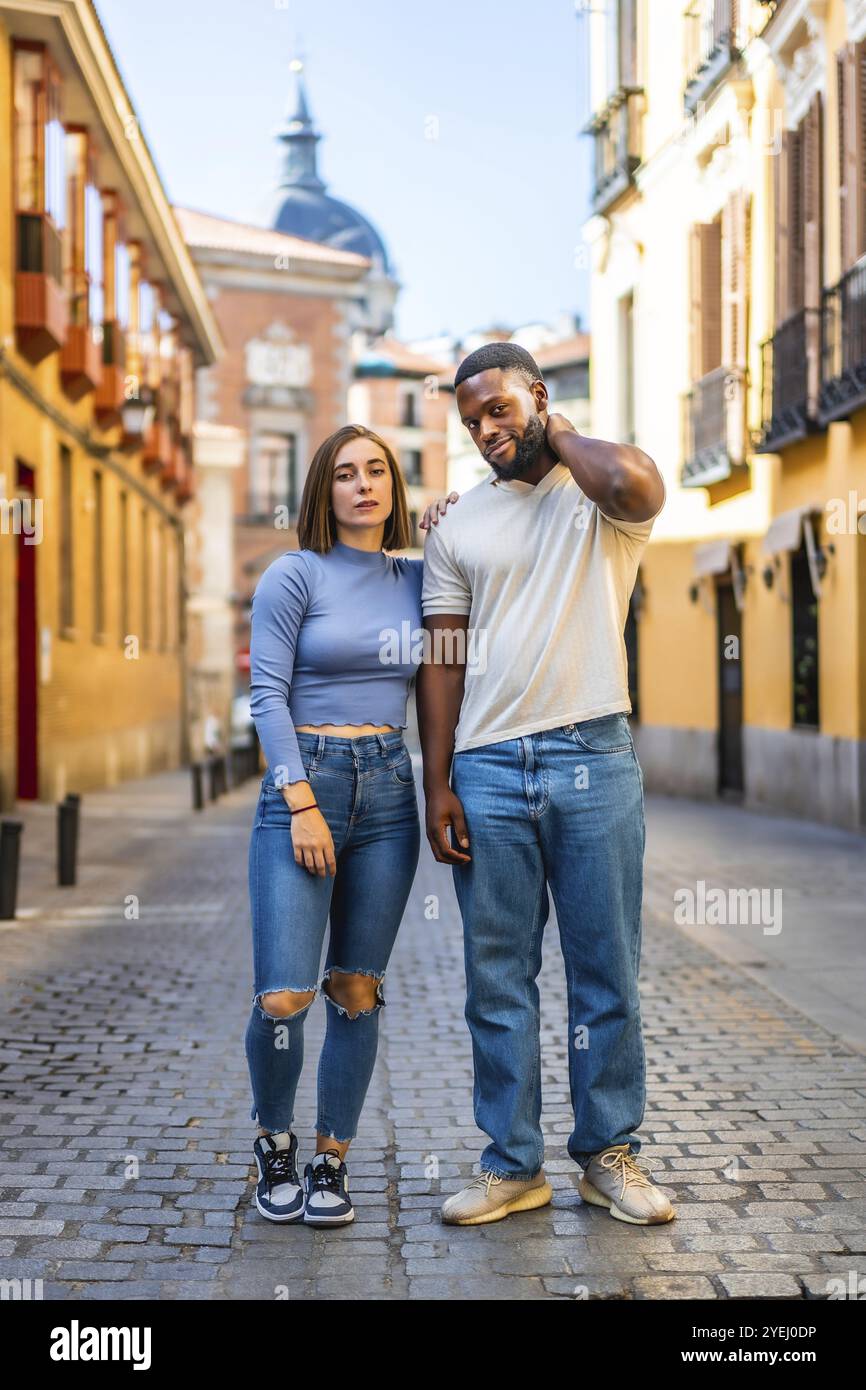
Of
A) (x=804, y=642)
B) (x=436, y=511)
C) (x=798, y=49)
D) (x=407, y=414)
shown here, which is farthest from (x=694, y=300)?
(x=407, y=414)

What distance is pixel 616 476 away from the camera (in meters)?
3.71

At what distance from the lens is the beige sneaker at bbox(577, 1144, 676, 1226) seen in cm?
397

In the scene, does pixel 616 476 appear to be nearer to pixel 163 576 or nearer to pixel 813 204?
pixel 813 204

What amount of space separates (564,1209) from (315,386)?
2078 inches

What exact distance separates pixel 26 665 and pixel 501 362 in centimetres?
1587

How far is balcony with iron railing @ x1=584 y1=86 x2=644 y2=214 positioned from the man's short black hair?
68.3ft

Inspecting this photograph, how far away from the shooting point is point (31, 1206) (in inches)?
164

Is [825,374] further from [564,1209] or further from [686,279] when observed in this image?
[564,1209]

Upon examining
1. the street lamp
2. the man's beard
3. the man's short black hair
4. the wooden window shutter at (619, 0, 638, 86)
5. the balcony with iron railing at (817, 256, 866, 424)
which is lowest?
the man's beard

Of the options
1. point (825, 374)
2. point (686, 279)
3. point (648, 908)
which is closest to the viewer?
point (648, 908)

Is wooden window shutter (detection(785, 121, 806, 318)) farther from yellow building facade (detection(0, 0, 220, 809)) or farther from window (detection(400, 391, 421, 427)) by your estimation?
window (detection(400, 391, 421, 427))

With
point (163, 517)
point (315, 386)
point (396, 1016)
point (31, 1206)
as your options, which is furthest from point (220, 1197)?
point (315, 386)

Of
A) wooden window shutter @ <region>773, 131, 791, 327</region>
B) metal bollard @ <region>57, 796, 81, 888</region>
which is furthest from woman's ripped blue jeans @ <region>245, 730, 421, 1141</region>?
wooden window shutter @ <region>773, 131, 791, 327</region>

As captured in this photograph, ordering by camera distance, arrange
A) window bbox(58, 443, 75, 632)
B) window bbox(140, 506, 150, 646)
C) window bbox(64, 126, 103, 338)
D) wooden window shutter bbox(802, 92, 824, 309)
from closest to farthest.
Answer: wooden window shutter bbox(802, 92, 824, 309) < window bbox(64, 126, 103, 338) < window bbox(58, 443, 75, 632) < window bbox(140, 506, 150, 646)
